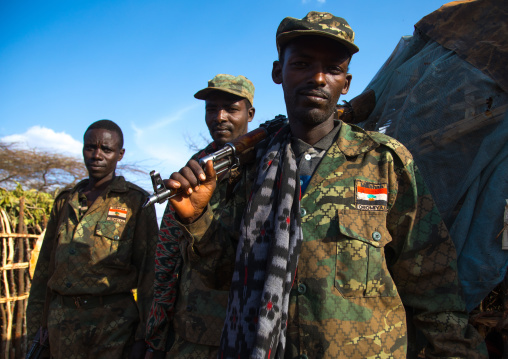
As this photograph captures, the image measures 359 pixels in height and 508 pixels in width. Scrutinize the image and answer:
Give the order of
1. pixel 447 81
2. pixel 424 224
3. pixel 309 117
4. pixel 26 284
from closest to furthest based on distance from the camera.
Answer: pixel 424 224
pixel 309 117
pixel 447 81
pixel 26 284

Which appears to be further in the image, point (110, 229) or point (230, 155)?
point (110, 229)

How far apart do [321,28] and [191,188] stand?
3.21 ft

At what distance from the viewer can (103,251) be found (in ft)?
11.8

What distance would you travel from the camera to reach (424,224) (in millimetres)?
1794

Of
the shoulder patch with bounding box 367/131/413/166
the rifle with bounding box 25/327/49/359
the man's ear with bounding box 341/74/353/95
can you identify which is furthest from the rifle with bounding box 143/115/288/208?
the rifle with bounding box 25/327/49/359

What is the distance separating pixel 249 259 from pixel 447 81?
1.74 metres

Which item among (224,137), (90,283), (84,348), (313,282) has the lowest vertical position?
(84,348)

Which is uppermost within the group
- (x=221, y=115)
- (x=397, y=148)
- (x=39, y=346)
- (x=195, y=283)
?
(x=221, y=115)

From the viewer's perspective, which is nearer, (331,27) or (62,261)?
(331,27)

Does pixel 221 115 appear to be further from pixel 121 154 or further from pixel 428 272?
pixel 428 272

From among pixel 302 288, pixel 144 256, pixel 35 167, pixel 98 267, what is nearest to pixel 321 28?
pixel 302 288

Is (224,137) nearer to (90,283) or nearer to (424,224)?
(90,283)

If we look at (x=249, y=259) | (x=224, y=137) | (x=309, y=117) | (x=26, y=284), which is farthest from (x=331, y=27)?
(x=26, y=284)

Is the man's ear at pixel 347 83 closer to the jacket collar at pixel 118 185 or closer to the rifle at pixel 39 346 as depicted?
the jacket collar at pixel 118 185
